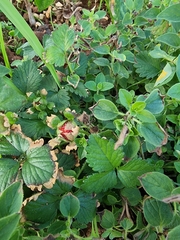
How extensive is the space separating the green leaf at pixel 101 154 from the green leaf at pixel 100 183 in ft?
0.05

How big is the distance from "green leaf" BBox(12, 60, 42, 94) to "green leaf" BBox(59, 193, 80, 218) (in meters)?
0.30

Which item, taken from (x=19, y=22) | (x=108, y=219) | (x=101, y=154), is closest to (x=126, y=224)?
(x=108, y=219)

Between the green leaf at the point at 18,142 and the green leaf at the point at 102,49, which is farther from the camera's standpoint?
the green leaf at the point at 102,49

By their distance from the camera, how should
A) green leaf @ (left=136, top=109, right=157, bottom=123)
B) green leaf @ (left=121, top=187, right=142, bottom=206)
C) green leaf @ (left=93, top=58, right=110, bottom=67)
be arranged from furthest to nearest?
green leaf @ (left=93, top=58, right=110, bottom=67)
green leaf @ (left=121, top=187, right=142, bottom=206)
green leaf @ (left=136, top=109, right=157, bottom=123)

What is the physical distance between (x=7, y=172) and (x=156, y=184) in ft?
1.02

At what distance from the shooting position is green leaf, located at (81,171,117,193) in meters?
0.79

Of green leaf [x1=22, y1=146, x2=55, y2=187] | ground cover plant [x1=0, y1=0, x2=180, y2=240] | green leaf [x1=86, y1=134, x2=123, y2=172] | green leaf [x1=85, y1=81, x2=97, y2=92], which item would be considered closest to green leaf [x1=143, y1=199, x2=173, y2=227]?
ground cover plant [x1=0, y1=0, x2=180, y2=240]

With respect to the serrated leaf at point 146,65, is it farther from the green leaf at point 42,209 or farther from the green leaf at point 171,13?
the green leaf at point 42,209

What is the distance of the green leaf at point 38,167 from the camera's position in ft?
2.46

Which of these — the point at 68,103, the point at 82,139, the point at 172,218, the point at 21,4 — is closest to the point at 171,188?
the point at 172,218

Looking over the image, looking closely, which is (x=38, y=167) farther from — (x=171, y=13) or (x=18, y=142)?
(x=171, y=13)

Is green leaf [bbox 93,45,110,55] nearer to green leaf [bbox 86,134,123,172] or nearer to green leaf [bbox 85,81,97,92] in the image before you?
green leaf [bbox 85,81,97,92]

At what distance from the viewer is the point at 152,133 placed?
2.44 feet

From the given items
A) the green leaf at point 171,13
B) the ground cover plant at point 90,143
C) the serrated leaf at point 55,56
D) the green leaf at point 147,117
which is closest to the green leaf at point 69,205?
the ground cover plant at point 90,143
